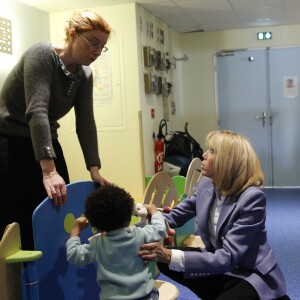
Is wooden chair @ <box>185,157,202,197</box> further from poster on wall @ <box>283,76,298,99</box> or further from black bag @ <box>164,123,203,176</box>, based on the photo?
poster on wall @ <box>283,76,298,99</box>

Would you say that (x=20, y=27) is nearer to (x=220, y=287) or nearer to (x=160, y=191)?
(x=160, y=191)

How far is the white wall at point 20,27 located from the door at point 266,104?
2930mm

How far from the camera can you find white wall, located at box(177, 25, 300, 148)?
637 centimetres

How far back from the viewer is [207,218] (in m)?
1.87

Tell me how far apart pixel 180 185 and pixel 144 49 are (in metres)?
1.96

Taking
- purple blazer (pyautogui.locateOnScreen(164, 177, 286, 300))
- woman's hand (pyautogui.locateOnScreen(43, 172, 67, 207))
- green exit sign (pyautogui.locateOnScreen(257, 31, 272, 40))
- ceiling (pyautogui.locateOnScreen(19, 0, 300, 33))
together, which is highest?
ceiling (pyautogui.locateOnScreen(19, 0, 300, 33))

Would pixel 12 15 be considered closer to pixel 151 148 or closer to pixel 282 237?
pixel 151 148

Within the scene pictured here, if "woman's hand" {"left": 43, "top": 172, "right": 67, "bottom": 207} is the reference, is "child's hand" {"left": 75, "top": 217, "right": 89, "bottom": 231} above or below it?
below

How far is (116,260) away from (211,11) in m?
4.17

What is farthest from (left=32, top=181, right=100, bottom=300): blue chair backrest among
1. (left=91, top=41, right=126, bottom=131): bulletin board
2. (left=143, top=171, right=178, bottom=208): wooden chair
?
(left=91, top=41, right=126, bottom=131): bulletin board

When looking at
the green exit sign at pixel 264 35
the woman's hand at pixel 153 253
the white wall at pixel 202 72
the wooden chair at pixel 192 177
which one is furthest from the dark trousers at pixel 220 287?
the green exit sign at pixel 264 35

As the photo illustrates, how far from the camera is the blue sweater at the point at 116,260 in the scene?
1521 millimetres

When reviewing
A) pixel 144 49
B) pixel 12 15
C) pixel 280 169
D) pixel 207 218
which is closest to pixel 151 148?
pixel 144 49

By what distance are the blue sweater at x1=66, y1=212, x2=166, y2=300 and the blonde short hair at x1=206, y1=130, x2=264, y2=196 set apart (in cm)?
45
